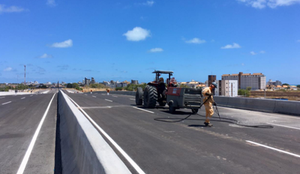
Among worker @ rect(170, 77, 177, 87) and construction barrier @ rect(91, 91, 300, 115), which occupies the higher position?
worker @ rect(170, 77, 177, 87)

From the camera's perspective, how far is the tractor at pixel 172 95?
13.6 meters

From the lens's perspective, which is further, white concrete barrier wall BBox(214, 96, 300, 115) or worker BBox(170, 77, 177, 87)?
worker BBox(170, 77, 177, 87)

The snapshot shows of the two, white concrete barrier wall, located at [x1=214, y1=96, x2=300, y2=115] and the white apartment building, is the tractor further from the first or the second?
the white apartment building

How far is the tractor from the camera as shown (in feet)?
44.5

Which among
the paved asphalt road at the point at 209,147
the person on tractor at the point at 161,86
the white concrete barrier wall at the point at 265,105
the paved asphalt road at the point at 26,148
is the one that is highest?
the person on tractor at the point at 161,86

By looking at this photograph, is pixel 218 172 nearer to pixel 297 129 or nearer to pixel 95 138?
pixel 95 138

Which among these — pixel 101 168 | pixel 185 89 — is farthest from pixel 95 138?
pixel 185 89

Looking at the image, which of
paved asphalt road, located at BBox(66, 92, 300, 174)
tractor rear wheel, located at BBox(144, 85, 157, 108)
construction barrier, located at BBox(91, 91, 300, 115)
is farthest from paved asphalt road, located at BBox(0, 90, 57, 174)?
construction barrier, located at BBox(91, 91, 300, 115)

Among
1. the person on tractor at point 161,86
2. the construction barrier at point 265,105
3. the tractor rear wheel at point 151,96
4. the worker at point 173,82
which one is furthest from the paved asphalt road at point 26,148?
the construction barrier at point 265,105

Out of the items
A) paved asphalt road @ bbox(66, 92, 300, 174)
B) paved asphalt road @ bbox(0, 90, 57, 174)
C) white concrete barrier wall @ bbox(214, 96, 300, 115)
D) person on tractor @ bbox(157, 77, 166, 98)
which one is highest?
person on tractor @ bbox(157, 77, 166, 98)

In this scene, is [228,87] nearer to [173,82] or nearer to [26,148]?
[173,82]

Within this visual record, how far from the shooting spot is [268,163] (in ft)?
17.8

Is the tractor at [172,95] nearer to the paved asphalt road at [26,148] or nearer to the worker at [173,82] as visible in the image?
the worker at [173,82]

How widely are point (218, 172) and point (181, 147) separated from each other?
1.92 m
